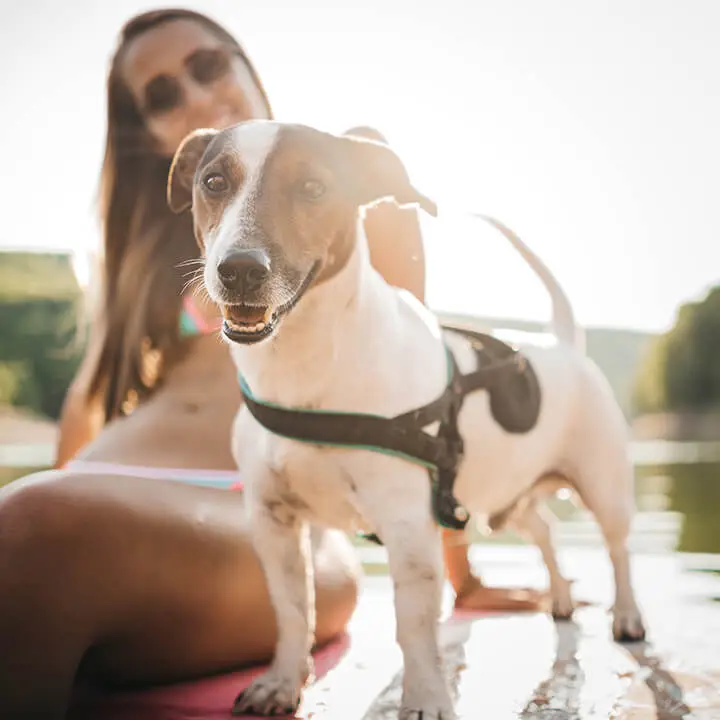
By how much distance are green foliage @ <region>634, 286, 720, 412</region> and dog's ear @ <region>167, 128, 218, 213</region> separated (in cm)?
3610

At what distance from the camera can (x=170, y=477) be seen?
2020 millimetres

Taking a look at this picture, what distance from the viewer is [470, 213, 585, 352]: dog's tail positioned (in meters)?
2.73

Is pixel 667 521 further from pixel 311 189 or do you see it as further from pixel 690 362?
pixel 690 362

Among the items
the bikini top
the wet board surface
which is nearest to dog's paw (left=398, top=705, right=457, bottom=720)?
the wet board surface

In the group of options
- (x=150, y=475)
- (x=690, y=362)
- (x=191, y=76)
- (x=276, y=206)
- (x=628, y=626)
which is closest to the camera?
(x=276, y=206)

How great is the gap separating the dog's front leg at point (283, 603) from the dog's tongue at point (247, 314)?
466mm

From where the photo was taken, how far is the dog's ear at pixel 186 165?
5.74 ft

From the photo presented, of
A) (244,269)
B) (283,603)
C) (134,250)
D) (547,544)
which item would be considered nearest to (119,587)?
(283,603)

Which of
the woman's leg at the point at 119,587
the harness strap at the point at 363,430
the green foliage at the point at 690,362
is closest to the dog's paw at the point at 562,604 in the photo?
the woman's leg at the point at 119,587

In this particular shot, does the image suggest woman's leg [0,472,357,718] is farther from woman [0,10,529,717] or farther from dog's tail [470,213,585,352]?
dog's tail [470,213,585,352]

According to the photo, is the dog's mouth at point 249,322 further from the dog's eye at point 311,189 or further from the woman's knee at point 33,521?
the woman's knee at point 33,521

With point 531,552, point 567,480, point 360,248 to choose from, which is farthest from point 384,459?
point 531,552

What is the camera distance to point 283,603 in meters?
1.79

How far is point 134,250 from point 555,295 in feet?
4.87
